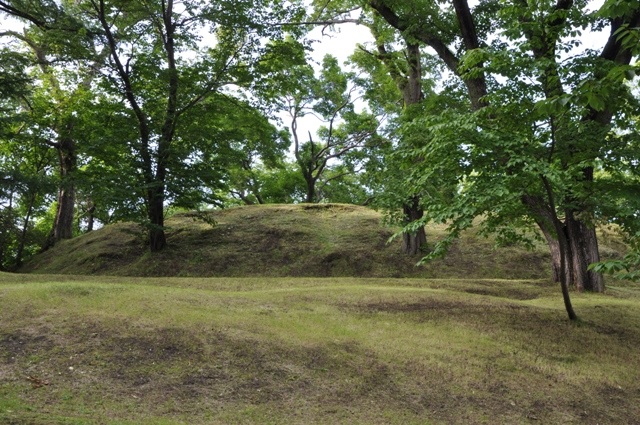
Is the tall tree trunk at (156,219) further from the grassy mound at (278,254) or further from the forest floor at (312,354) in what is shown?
the forest floor at (312,354)

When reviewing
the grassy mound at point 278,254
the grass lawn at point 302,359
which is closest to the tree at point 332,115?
the grassy mound at point 278,254

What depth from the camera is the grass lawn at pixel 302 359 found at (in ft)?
16.6

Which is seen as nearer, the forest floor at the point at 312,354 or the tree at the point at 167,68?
the forest floor at the point at 312,354

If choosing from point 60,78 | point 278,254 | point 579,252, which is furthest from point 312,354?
point 60,78

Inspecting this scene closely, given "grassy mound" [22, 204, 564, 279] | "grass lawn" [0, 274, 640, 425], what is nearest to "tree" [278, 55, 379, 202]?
"grassy mound" [22, 204, 564, 279]

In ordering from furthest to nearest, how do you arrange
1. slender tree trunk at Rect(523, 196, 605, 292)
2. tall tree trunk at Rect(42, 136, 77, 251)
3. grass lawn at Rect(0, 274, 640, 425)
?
tall tree trunk at Rect(42, 136, 77, 251) < slender tree trunk at Rect(523, 196, 605, 292) < grass lawn at Rect(0, 274, 640, 425)

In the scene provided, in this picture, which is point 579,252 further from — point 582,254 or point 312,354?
point 312,354

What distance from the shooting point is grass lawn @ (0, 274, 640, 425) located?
5.05 meters

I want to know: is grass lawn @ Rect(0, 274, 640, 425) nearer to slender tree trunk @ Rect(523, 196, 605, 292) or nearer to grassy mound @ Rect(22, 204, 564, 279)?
slender tree trunk @ Rect(523, 196, 605, 292)

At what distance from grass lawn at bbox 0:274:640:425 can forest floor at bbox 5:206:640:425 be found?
0.08 feet

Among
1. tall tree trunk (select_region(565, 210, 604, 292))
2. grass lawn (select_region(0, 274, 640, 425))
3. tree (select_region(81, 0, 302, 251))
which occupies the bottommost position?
grass lawn (select_region(0, 274, 640, 425))

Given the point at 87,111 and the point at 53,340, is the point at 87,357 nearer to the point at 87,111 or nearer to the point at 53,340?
the point at 53,340

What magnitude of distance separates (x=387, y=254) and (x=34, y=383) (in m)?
13.4

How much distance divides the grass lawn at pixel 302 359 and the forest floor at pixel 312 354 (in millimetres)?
24
